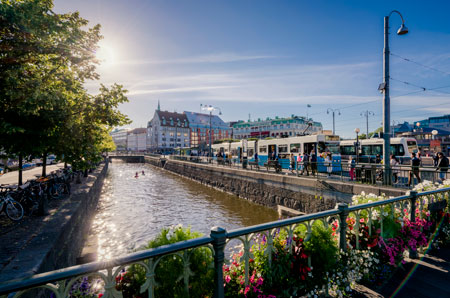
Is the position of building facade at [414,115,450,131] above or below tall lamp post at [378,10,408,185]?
above

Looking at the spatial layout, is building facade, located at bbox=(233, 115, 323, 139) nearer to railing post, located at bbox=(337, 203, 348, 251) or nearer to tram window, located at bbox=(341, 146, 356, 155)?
tram window, located at bbox=(341, 146, 356, 155)

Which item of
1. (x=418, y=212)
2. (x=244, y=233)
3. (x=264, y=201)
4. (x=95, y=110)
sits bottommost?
(x=264, y=201)

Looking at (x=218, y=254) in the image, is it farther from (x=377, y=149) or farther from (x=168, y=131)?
(x=168, y=131)

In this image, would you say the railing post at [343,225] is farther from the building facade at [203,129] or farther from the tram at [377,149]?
the building facade at [203,129]

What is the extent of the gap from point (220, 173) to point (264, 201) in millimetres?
9013

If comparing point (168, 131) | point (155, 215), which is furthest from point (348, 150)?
point (168, 131)

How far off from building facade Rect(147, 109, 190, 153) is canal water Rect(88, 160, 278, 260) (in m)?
82.2

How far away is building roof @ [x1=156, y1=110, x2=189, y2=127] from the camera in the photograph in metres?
107

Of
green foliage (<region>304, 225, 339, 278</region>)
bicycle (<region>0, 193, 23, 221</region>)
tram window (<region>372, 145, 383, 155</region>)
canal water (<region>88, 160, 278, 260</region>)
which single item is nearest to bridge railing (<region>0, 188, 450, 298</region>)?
green foliage (<region>304, 225, 339, 278</region>)

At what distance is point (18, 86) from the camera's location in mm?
5359

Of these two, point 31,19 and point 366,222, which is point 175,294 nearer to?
point 366,222

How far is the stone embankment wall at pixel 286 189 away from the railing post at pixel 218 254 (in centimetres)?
954

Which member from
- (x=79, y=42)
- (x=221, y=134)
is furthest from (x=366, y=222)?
(x=221, y=134)

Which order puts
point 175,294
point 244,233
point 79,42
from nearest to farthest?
1. point 175,294
2. point 244,233
3. point 79,42
